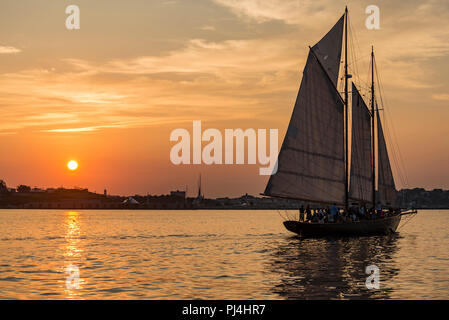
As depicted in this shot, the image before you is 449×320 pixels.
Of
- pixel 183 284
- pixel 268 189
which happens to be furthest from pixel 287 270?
pixel 268 189

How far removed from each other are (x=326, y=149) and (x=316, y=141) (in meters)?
2.29

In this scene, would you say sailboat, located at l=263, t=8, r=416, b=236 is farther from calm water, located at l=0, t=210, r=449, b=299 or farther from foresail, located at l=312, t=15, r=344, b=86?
calm water, located at l=0, t=210, r=449, b=299

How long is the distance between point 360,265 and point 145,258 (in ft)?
56.7

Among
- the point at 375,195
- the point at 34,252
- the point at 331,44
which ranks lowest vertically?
the point at 34,252

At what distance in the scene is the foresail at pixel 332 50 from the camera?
210 feet

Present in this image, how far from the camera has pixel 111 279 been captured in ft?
113

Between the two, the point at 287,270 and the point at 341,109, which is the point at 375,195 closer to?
the point at 341,109

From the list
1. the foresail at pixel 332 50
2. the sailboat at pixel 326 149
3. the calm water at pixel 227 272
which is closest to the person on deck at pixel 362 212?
the sailboat at pixel 326 149

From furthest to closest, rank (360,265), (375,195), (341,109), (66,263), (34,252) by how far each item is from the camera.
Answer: (375,195)
(341,109)
(34,252)
(66,263)
(360,265)

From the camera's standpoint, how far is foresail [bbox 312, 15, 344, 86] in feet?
210

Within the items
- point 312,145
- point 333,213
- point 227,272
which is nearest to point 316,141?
point 312,145

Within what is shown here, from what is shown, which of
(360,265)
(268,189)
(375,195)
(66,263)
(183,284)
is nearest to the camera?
(183,284)

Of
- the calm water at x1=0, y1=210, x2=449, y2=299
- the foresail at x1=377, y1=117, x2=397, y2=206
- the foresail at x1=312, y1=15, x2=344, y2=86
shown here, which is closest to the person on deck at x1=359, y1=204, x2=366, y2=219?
the foresail at x1=377, y1=117, x2=397, y2=206

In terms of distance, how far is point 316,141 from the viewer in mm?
63094
